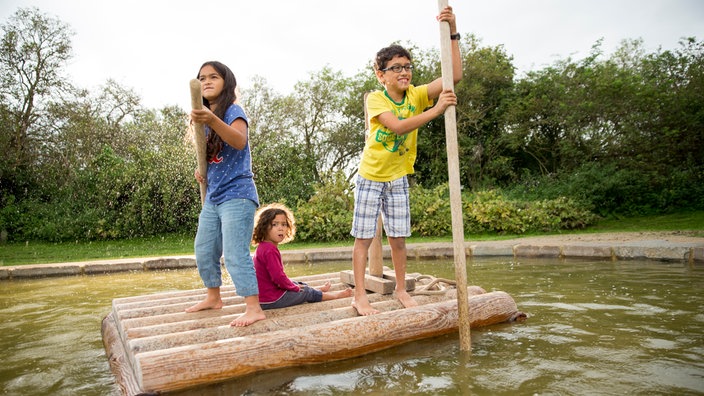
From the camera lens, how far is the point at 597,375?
2.41 meters

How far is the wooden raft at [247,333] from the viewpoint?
2510 millimetres

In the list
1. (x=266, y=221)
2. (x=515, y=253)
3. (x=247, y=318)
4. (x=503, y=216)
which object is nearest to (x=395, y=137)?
(x=266, y=221)

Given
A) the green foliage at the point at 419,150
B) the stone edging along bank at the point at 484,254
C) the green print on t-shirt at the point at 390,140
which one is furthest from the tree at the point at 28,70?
the green print on t-shirt at the point at 390,140

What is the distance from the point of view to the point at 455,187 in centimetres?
285

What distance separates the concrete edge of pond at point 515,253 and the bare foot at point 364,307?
4390 millimetres

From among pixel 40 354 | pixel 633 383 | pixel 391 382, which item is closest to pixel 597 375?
pixel 633 383

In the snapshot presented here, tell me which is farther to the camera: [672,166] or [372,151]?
[672,166]

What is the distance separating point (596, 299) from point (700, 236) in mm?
4161

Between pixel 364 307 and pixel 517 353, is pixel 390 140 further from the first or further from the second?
pixel 517 353

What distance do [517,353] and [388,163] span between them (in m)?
1.41

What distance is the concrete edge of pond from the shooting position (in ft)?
20.0

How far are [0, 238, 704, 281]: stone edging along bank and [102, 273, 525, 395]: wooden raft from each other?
11.2ft

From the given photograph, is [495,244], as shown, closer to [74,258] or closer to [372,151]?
[372,151]

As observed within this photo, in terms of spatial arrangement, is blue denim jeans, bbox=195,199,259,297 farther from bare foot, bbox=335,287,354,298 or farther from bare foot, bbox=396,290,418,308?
bare foot, bbox=396,290,418,308
